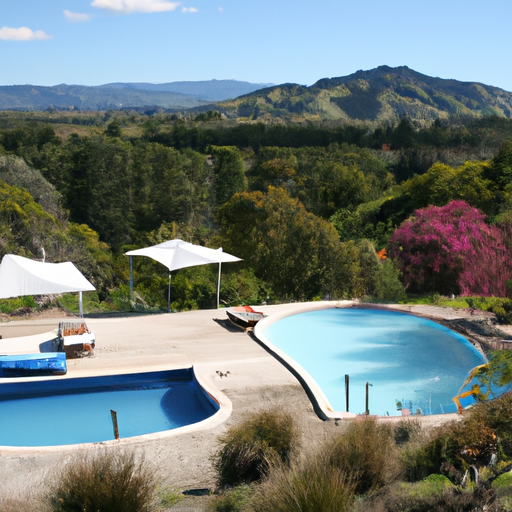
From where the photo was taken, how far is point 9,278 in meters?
13.1

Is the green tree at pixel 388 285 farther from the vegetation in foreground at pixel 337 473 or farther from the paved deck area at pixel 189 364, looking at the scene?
the vegetation in foreground at pixel 337 473

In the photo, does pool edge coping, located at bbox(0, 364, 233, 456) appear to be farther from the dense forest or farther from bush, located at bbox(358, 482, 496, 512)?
the dense forest

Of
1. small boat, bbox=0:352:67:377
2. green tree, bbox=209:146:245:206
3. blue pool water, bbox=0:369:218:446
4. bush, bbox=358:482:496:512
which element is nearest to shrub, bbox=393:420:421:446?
bush, bbox=358:482:496:512

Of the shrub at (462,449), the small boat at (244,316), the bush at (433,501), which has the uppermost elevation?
the bush at (433,501)

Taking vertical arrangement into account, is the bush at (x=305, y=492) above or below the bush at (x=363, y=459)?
above

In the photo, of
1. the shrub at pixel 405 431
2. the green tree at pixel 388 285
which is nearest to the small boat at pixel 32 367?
the shrub at pixel 405 431

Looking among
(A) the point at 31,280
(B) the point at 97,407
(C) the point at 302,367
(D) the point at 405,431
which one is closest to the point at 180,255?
(A) the point at 31,280

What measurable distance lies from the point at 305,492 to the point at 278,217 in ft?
48.9

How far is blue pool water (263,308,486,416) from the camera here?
36.3ft

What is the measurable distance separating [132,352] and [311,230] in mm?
8292

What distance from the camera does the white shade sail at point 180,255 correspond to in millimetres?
15117

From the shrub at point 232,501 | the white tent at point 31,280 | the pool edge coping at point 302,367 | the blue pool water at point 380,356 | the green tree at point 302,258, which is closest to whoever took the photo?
the shrub at point 232,501

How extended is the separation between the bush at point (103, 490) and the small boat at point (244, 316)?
811cm

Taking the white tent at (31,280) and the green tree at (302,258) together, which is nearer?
the white tent at (31,280)
